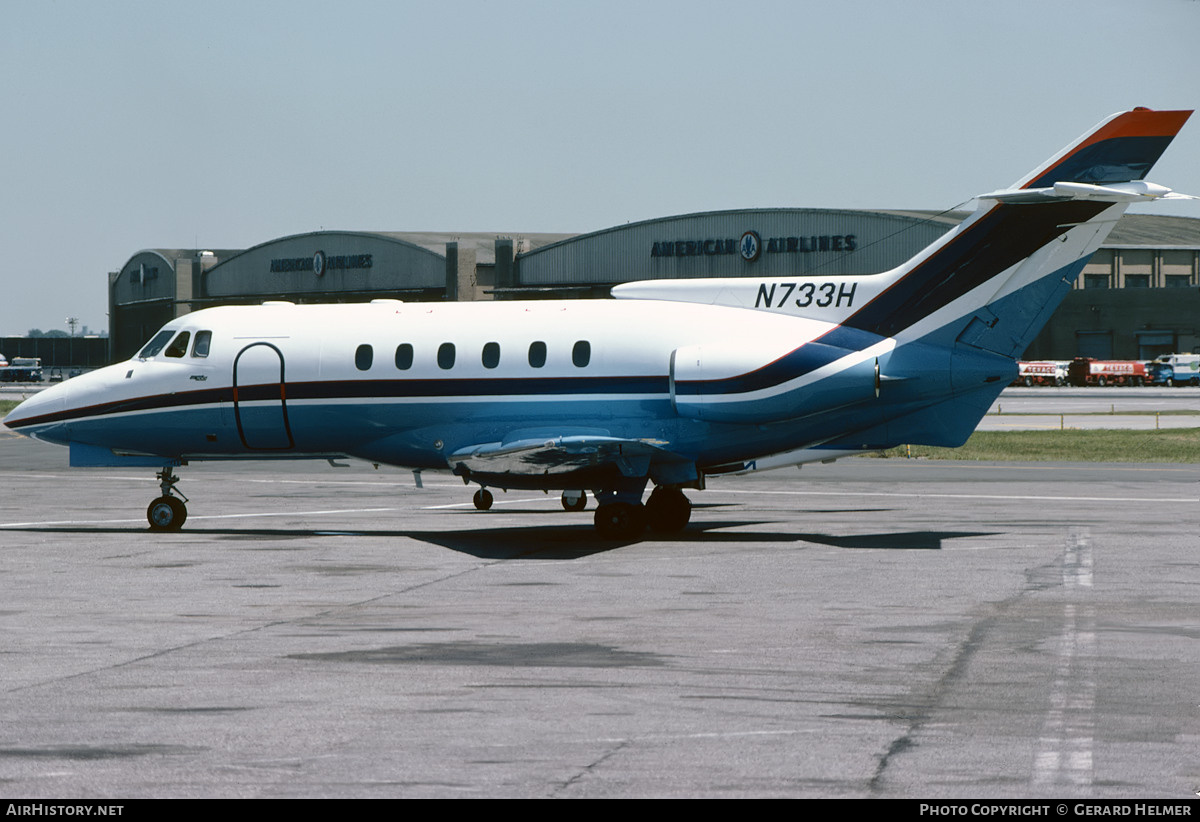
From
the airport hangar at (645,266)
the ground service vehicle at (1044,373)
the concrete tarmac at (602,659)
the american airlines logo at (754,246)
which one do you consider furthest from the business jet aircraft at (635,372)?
the ground service vehicle at (1044,373)

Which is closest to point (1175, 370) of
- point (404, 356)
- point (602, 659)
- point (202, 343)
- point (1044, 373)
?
point (1044, 373)

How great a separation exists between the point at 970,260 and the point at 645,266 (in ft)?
233

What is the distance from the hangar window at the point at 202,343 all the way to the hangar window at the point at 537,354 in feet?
19.0

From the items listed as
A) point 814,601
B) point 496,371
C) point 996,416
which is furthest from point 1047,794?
point 996,416

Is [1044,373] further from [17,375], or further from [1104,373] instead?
[17,375]

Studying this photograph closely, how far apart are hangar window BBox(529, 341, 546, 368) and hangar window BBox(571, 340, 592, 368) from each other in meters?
0.49

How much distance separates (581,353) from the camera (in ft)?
76.6

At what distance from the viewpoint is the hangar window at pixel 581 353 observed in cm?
2331

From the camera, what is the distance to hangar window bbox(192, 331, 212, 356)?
24922 millimetres

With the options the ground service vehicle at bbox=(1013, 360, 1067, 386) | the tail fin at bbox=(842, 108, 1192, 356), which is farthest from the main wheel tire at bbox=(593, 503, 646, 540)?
the ground service vehicle at bbox=(1013, 360, 1067, 386)

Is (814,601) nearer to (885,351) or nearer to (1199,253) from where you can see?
(885,351)

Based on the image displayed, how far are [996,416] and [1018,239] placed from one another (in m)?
48.7

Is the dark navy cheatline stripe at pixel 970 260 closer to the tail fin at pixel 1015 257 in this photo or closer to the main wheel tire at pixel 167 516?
the tail fin at pixel 1015 257

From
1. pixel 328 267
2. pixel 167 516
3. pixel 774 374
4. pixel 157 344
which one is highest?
pixel 328 267
